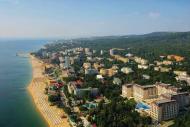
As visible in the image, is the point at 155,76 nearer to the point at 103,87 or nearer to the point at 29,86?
the point at 103,87

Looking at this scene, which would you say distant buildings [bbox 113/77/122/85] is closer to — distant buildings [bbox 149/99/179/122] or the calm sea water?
the calm sea water

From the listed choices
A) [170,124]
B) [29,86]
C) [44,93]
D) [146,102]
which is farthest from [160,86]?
[29,86]

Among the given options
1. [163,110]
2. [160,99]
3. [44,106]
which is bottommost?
[44,106]

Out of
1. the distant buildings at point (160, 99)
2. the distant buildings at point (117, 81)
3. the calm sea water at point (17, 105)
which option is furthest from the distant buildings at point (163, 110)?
the distant buildings at point (117, 81)

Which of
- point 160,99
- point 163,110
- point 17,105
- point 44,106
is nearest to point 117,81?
point 160,99

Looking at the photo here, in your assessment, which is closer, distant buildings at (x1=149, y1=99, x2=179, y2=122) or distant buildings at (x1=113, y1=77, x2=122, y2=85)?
distant buildings at (x1=149, y1=99, x2=179, y2=122)

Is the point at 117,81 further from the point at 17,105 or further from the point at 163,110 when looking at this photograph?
the point at 163,110

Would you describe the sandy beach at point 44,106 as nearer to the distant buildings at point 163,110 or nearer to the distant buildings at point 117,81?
the distant buildings at point 163,110

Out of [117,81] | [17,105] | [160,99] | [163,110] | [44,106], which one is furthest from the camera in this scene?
[117,81]

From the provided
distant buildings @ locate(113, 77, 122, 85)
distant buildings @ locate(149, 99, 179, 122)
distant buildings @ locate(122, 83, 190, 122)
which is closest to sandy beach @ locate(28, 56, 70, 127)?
distant buildings @ locate(149, 99, 179, 122)

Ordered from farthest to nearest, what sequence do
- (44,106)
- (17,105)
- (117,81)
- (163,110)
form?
(117,81)
(17,105)
(44,106)
(163,110)

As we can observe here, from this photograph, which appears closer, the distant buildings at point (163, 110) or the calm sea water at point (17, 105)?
the distant buildings at point (163, 110)
